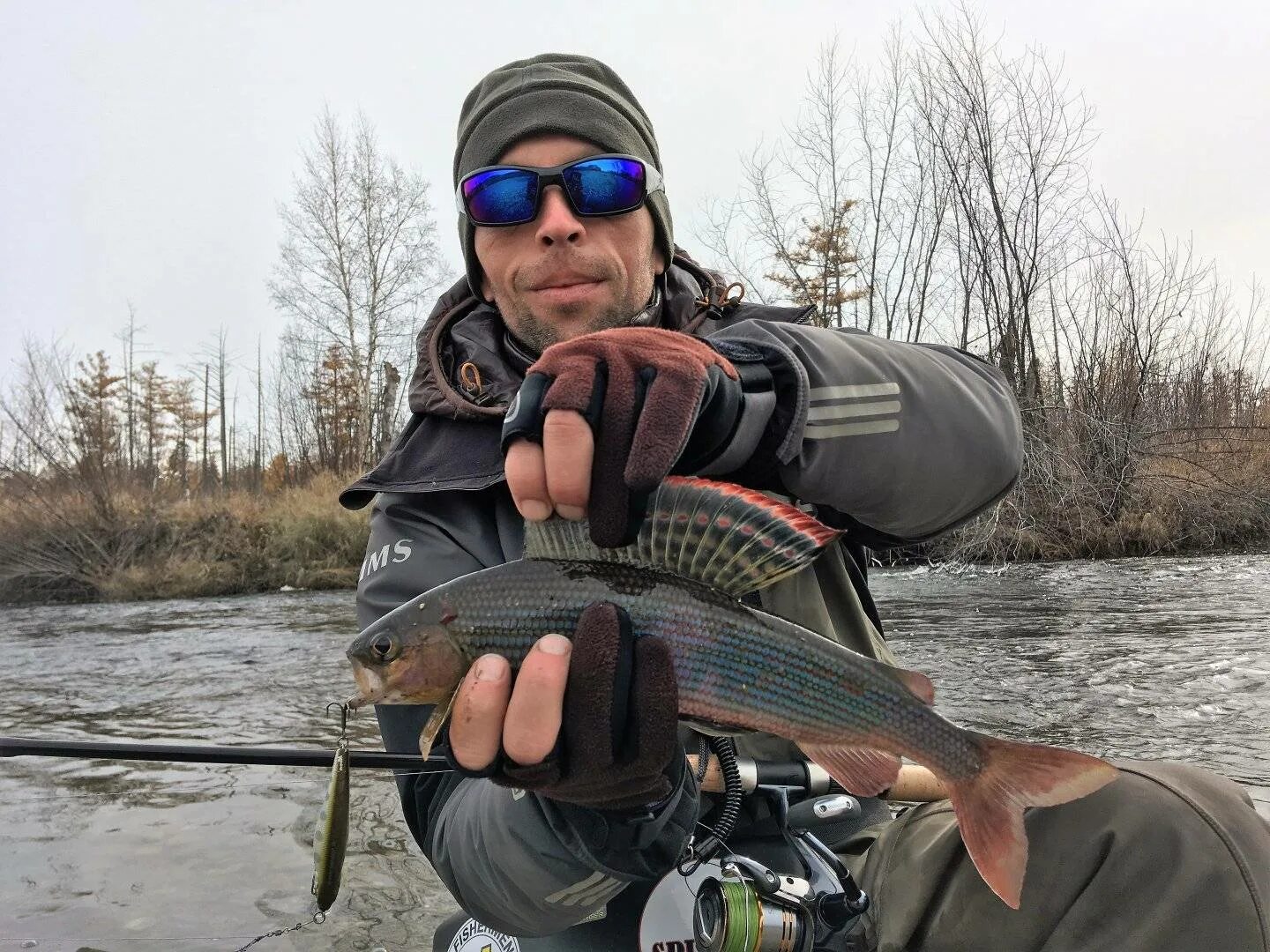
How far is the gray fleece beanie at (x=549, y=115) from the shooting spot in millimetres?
2926

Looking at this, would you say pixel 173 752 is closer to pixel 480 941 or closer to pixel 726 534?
pixel 480 941

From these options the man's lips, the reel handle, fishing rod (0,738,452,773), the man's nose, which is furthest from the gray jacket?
fishing rod (0,738,452,773)

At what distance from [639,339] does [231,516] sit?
18911mm

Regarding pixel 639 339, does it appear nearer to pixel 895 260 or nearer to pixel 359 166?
pixel 895 260

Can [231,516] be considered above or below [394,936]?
above

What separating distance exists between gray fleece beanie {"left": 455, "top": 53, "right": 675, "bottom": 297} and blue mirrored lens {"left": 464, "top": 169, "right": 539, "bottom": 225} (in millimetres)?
184

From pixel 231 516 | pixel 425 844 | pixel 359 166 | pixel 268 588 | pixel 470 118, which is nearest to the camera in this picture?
pixel 425 844

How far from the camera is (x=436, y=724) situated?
1.52 metres

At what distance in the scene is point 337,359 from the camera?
32.7 m

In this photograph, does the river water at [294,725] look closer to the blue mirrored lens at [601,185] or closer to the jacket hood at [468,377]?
the jacket hood at [468,377]

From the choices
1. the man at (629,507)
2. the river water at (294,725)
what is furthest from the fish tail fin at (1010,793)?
the river water at (294,725)

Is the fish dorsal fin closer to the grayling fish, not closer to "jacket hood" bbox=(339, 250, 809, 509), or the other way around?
the grayling fish

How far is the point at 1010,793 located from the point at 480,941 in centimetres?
143

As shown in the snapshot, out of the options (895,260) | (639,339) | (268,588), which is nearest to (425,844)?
(639,339)
